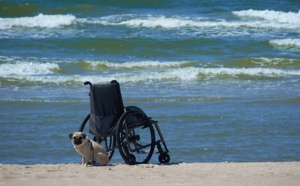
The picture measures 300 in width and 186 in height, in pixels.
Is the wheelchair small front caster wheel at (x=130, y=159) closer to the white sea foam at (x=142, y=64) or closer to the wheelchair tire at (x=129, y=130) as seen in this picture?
the wheelchair tire at (x=129, y=130)

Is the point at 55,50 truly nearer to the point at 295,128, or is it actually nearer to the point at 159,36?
the point at 159,36

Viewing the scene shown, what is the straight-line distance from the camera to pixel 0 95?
1387 cm

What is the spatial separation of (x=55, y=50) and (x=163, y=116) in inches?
396

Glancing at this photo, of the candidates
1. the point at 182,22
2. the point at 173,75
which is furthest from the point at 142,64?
the point at 182,22

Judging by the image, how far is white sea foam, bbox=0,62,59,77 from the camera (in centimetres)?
1722

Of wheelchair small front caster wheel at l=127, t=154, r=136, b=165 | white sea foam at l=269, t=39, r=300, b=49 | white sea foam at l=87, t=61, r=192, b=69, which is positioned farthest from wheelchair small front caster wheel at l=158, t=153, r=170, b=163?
white sea foam at l=269, t=39, r=300, b=49

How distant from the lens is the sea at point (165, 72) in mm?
10008

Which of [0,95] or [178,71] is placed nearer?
[0,95]

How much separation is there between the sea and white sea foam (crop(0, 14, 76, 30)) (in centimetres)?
5

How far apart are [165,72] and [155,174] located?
32.3ft

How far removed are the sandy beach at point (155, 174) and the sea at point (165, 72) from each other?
39.0 inches

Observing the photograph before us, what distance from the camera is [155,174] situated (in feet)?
24.7

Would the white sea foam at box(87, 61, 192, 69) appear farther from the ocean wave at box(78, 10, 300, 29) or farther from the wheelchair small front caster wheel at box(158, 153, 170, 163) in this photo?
the wheelchair small front caster wheel at box(158, 153, 170, 163)

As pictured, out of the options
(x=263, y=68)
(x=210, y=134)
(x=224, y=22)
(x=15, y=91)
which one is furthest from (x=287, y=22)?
(x=210, y=134)
